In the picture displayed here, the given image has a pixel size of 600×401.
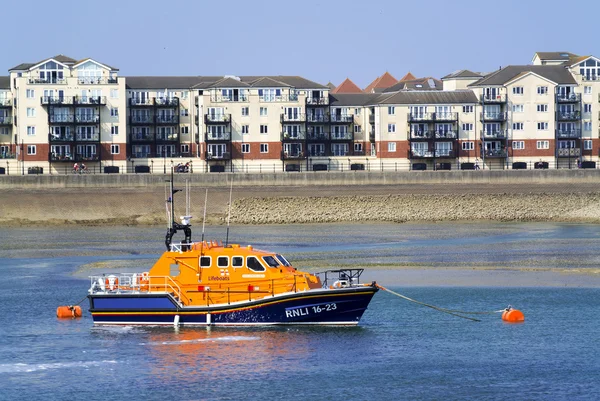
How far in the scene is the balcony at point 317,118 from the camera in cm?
11206

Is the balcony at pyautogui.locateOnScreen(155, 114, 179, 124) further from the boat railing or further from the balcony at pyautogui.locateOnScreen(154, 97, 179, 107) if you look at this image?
the boat railing

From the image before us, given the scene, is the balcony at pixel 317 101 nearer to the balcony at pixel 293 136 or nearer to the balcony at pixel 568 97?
the balcony at pixel 293 136

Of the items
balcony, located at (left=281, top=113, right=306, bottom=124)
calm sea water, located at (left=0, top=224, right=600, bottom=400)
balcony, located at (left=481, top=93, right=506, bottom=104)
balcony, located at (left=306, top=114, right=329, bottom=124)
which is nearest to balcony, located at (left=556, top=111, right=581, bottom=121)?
balcony, located at (left=481, top=93, right=506, bottom=104)

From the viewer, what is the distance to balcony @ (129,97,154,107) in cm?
11119

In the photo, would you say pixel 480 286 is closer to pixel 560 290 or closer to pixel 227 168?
pixel 560 290

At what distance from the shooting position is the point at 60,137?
10544 centimetres

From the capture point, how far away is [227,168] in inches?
4183

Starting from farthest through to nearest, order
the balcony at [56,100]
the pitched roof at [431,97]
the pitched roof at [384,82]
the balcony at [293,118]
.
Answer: the pitched roof at [384,82] < the pitched roof at [431,97] < the balcony at [293,118] < the balcony at [56,100]

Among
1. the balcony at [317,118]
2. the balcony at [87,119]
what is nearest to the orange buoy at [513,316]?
the balcony at [87,119]

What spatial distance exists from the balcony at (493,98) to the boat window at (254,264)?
76.4m

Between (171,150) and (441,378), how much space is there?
84873mm

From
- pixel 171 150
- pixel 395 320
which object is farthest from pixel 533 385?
pixel 171 150

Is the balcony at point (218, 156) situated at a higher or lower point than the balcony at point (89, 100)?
lower

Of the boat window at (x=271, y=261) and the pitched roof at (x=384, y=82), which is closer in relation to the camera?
the boat window at (x=271, y=261)
